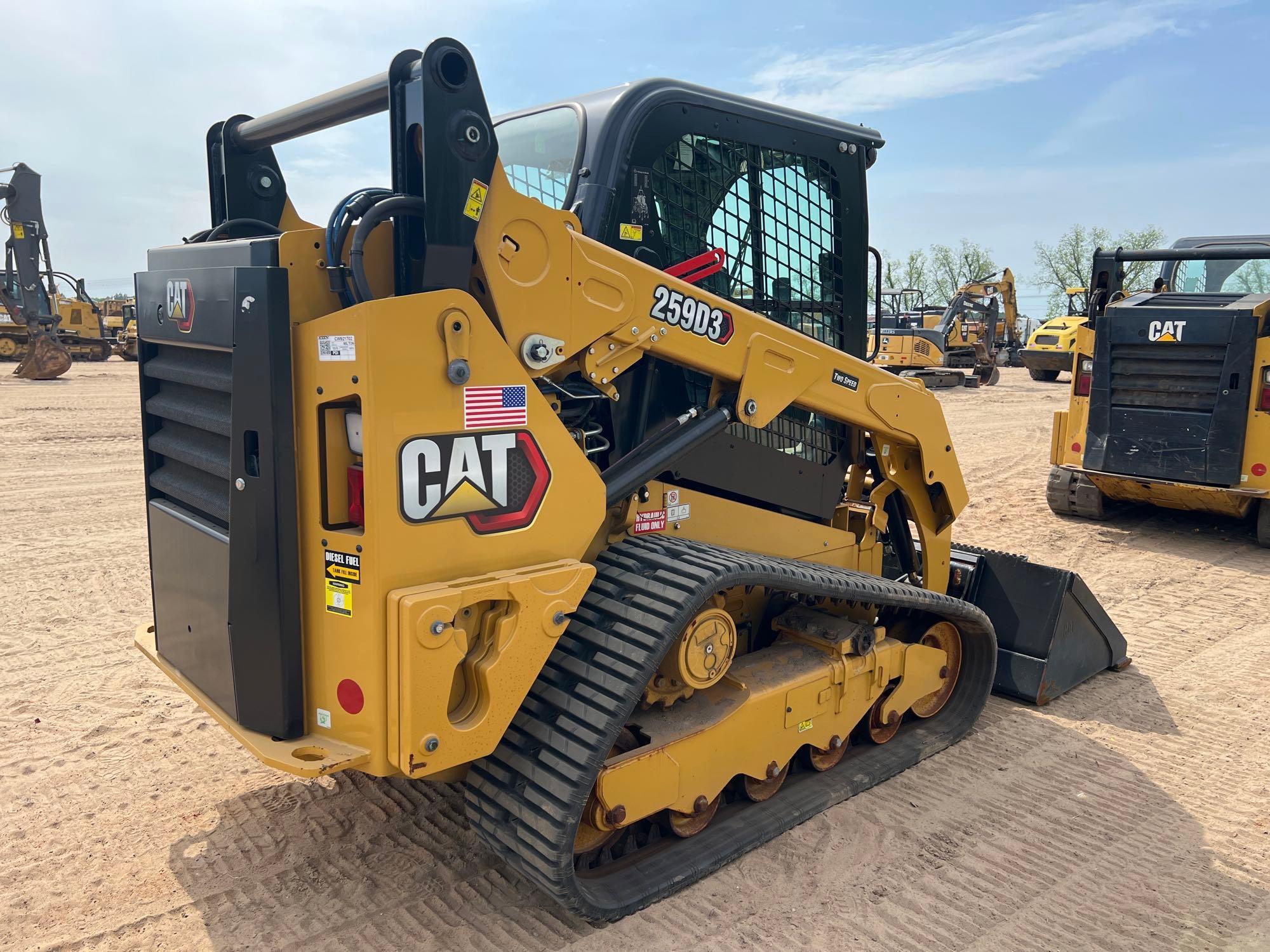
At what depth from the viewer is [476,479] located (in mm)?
2727

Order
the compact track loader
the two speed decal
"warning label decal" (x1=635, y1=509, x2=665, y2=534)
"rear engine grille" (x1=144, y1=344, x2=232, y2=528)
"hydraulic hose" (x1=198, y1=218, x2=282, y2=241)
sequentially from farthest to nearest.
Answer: "warning label decal" (x1=635, y1=509, x2=665, y2=534)
"hydraulic hose" (x1=198, y1=218, x2=282, y2=241)
the two speed decal
"rear engine grille" (x1=144, y1=344, x2=232, y2=528)
the compact track loader

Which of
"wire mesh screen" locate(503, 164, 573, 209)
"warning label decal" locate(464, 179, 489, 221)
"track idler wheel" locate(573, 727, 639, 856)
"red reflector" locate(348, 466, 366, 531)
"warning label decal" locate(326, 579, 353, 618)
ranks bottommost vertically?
"track idler wheel" locate(573, 727, 639, 856)

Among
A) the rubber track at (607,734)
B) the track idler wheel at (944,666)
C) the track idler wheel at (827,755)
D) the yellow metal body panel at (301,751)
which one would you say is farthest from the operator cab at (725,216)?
the yellow metal body panel at (301,751)

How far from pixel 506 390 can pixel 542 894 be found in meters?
1.64

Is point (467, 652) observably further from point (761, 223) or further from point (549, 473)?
point (761, 223)

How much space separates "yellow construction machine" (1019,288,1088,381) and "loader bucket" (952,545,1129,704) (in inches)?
781

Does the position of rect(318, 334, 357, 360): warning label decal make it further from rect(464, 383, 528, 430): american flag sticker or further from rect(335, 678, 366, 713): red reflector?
rect(335, 678, 366, 713): red reflector

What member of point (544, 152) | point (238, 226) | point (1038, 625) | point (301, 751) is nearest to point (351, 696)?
point (301, 751)

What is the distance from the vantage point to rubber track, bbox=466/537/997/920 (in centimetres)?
276

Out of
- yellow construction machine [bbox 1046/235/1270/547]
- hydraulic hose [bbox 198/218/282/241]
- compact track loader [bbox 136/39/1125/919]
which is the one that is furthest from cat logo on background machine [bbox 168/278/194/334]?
yellow construction machine [bbox 1046/235/1270/547]

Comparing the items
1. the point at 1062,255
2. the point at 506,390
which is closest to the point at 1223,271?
the point at 506,390

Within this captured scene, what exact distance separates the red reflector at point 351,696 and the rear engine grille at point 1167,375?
7282 mm

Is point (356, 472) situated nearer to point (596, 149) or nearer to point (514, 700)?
point (514, 700)

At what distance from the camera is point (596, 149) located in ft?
11.3
